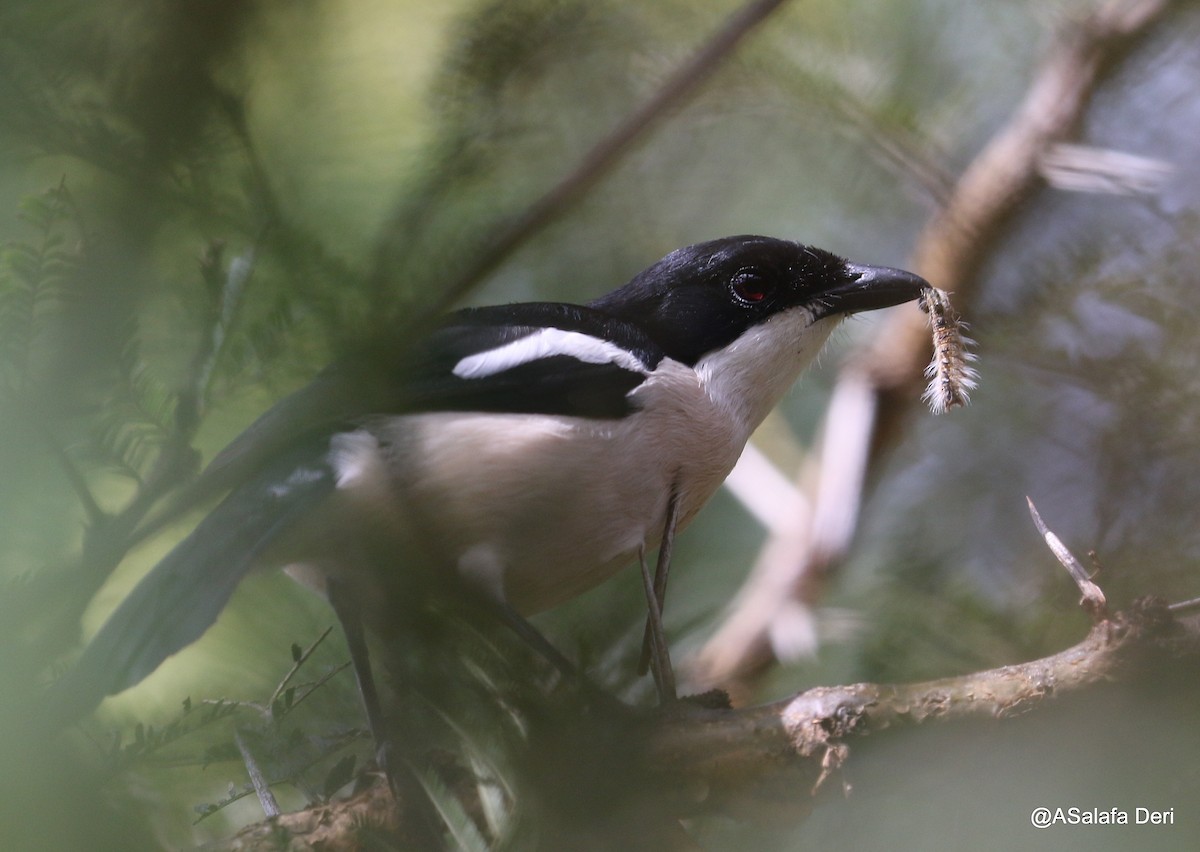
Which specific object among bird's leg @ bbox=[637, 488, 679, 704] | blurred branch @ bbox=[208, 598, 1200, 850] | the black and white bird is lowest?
blurred branch @ bbox=[208, 598, 1200, 850]

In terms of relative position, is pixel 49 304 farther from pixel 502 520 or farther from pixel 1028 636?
pixel 1028 636

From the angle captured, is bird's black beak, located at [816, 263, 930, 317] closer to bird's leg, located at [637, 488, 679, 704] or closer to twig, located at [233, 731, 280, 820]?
bird's leg, located at [637, 488, 679, 704]

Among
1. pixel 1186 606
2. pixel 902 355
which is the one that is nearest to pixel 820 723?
pixel 1186 606

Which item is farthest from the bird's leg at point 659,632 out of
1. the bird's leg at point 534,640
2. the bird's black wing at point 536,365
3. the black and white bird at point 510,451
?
the bird's black wing at point 536,365

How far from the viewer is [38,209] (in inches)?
48.4

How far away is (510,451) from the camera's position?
209 cm

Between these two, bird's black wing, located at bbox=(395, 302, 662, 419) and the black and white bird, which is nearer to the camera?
the black and white bird

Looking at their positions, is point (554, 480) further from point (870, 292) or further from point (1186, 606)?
point (1186, 606)

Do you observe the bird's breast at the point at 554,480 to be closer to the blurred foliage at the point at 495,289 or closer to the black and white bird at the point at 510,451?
the black and white bird at the point at 510,451

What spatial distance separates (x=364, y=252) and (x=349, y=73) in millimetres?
445

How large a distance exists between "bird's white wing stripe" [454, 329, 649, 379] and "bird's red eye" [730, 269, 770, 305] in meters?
0.38

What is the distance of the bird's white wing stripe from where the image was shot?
7.11 ft

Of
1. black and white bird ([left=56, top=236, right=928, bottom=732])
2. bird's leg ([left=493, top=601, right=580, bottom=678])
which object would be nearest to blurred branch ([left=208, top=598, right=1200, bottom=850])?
bird's leg ([left=493, top=601, right=580, bottom=678])

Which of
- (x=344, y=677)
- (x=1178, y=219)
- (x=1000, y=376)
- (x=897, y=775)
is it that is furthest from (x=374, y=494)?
(x=1178, y=219)
